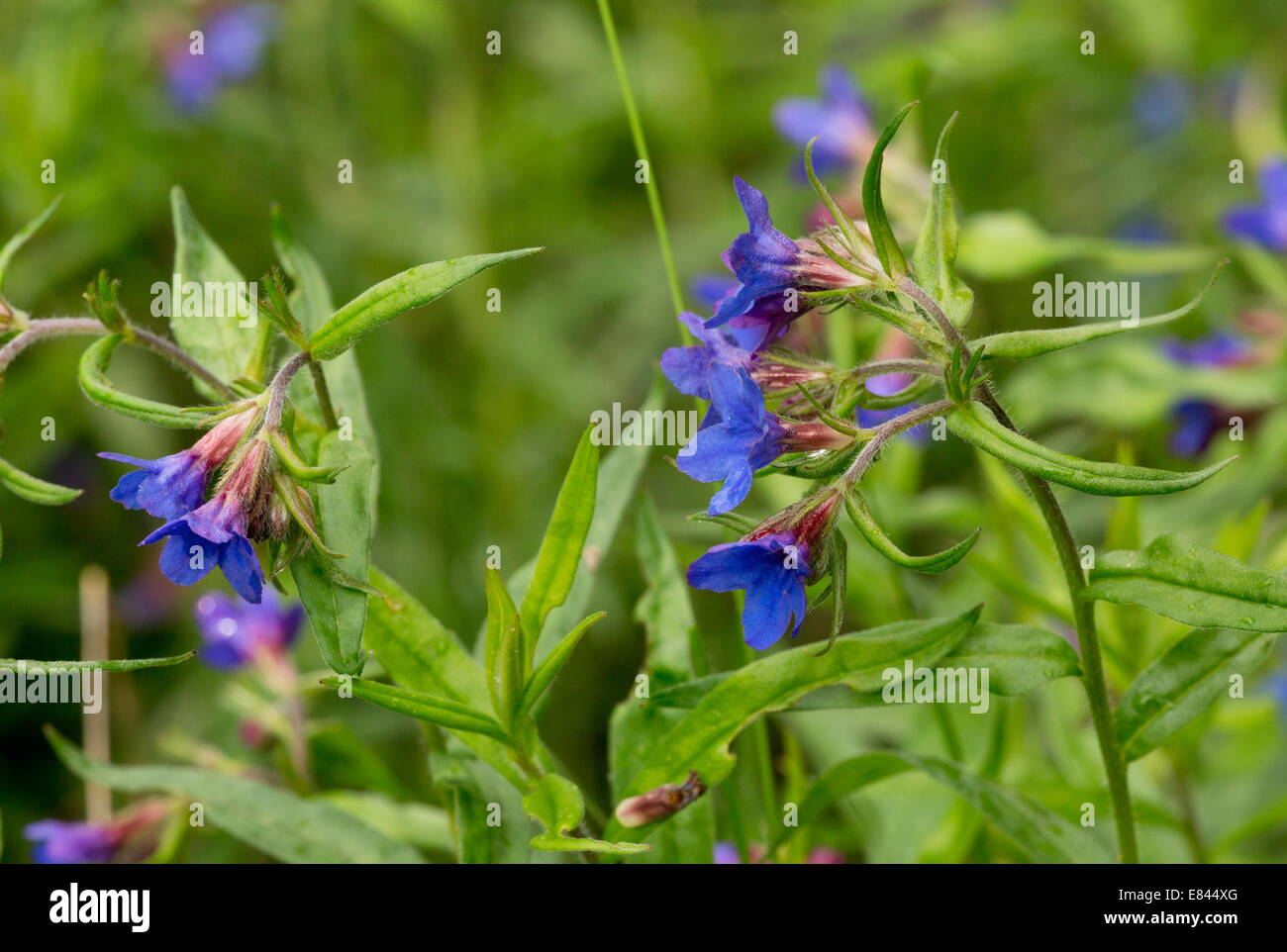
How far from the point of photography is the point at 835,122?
2756mm

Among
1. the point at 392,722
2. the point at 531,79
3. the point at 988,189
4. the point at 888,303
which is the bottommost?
the point at 392,722

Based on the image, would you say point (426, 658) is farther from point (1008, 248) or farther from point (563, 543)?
point (1008, 248)

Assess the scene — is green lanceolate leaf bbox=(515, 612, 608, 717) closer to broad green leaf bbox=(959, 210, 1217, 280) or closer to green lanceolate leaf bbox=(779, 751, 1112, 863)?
green lanceolate leaf bbox=(779, 751, 1112, 863)

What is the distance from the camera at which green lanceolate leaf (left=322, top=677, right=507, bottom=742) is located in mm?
1406

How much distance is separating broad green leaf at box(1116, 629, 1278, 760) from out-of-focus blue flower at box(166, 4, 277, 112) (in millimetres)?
3033

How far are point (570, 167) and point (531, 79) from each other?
2.41ft

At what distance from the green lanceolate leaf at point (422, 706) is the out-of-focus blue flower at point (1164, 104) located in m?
3.70

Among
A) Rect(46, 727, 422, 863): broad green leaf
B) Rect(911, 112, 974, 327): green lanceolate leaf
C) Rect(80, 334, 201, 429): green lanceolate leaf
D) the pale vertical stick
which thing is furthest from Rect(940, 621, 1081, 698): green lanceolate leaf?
the pale vertical stick

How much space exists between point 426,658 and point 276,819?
0.35 m

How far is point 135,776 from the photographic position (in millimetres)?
1804

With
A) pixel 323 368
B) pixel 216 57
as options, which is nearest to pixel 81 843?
pixel 323 368

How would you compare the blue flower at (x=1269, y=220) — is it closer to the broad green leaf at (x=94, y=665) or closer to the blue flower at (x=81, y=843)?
the broad green leaf at (x=94, y=665)
